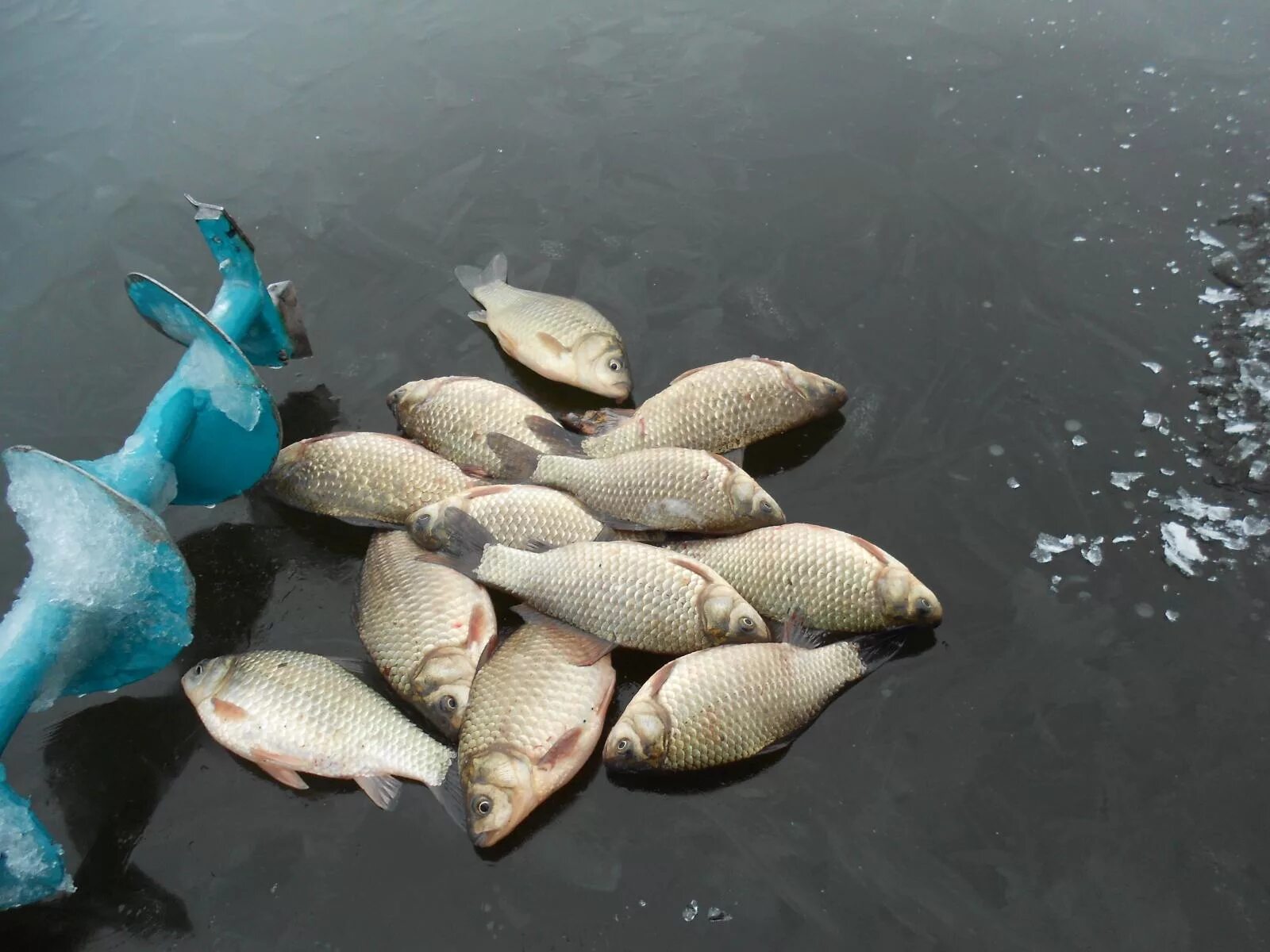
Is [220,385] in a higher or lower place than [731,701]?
higher

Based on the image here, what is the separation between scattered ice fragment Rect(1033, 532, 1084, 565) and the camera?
3.38m

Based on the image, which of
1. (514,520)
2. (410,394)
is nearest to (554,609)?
(514,520)

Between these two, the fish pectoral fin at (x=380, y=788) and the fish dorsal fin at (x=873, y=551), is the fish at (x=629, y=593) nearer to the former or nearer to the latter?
the fish dorsal fin at (x=873, y=551)

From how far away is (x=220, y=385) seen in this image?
10.7ft

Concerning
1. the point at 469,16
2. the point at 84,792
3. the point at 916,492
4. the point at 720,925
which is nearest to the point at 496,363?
the point at 916,492

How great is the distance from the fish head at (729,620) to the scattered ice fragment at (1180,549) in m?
1.62

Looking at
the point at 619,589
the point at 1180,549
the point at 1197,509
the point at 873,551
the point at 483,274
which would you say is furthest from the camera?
the point at 483,274

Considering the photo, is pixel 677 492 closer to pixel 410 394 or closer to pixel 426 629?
pixel 426 629

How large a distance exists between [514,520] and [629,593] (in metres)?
0.55

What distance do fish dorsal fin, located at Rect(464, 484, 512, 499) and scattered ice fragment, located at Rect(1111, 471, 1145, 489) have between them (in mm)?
2380

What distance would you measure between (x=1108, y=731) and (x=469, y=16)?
6063 mm

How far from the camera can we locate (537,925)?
260 cm

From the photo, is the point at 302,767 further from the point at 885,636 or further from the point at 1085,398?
the point at 1085,398

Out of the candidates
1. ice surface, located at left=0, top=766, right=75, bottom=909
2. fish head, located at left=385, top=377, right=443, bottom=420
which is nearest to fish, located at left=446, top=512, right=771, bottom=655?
fish head, located at left=385, top=377, right=443, bottom=420
